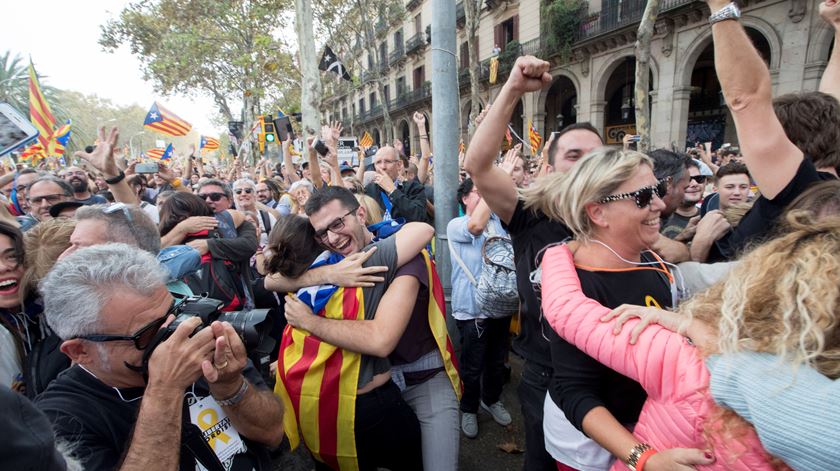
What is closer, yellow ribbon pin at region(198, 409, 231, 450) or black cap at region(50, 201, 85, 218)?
yellow ribbon pin at region(198, 409, 231, 450)

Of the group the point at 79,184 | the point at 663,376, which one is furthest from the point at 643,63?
the point at 79,184

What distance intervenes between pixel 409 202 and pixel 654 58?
1485 cm

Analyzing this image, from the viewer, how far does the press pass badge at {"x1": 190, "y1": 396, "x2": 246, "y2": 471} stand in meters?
1.50

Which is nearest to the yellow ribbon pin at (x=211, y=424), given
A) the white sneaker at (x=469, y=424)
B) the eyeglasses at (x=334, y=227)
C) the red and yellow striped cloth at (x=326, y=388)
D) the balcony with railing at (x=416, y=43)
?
the red and yellow striped cloth at (x=326, y=388)

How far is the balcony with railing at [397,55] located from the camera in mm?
29788

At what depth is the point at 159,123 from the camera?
1022cm

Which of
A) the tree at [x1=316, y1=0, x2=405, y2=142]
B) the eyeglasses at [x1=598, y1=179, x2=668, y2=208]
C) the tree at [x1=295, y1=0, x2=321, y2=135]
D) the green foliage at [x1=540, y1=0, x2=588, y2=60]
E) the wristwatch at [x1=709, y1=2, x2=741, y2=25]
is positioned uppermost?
the tree at [x1=316, y1=0, x2=405, y2=142]

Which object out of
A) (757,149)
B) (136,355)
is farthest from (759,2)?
(136,355)

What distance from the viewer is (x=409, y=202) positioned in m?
4.13

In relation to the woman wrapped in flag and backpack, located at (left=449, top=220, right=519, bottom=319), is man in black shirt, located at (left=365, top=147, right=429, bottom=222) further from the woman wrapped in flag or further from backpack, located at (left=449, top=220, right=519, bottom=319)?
the woman wrapped in flag

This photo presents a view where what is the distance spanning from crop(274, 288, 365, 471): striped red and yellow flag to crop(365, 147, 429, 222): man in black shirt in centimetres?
224

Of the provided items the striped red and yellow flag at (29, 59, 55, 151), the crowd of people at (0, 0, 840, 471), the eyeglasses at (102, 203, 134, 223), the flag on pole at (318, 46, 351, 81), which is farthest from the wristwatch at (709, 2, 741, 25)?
the flag on pole at (318, 46, 351, 81)

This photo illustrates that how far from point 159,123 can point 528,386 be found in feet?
37.9

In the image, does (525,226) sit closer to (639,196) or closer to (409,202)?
(639,196)
